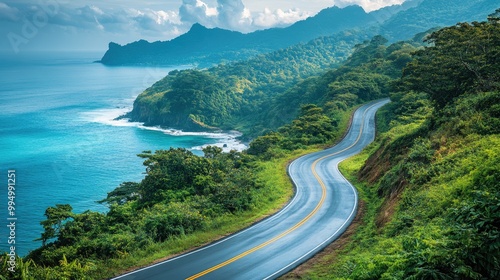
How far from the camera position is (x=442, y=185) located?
1675cm

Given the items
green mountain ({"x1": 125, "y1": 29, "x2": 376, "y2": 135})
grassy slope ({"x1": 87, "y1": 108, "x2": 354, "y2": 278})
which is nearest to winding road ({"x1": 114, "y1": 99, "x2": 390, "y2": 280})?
grassy slope ({"x1": 87, "y1": 108, "x2": 354, "y2": 278})

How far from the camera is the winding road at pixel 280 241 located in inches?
661

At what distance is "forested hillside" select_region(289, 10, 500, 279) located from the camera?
9.70 metres

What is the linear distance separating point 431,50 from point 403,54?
227 ft

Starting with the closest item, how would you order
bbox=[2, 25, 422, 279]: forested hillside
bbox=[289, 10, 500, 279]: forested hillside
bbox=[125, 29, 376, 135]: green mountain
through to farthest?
bbox=[289, 10, 500, 279]: forested hillside < bbox=[2, 25, 422, 279]: forested hillside < bbox=[125, 29, 376, 135]: green mountain

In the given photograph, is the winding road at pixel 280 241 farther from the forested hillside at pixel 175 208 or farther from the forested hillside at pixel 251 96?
the forested hillside at pixel 251 96

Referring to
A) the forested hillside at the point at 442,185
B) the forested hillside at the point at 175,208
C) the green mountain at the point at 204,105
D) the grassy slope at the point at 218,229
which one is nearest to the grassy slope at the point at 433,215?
the forested hillside at the point at 442,185

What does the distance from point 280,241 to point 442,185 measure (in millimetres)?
8733

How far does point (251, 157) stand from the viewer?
49.2 meters

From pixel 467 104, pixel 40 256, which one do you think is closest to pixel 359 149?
pixel 467 104

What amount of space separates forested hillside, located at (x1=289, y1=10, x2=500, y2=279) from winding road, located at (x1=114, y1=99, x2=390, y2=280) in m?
1.51

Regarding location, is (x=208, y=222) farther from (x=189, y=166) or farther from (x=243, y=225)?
(x=189, y=166)

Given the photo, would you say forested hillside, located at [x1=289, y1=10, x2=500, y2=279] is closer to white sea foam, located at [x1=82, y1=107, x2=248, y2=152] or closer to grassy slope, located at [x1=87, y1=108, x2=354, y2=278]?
grassy slope, located at [x1=87, y1=108, x2=354, y2=278]

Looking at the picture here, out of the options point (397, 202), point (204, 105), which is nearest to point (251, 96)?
point (204, 105)
